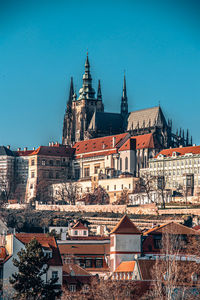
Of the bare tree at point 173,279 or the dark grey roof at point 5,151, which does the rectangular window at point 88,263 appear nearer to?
the bare tree at point 173,279

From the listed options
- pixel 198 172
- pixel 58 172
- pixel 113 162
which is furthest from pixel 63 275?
pixel 58 172

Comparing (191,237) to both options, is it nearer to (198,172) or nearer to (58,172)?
(198,172)

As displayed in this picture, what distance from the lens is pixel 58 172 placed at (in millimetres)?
184625

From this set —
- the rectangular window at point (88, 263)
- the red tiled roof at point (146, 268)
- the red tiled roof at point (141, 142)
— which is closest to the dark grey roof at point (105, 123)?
the red tiled roof at point (141, 142)

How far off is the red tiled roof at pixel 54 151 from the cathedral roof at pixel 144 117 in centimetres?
1434

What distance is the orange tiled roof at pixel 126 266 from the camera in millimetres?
75006

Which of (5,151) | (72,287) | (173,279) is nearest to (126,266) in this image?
(72,287)

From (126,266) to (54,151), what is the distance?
4360 inches

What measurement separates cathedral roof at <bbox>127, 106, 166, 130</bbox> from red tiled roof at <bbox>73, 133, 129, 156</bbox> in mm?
8705

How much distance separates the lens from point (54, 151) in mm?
186500

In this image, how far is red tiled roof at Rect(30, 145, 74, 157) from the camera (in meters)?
185

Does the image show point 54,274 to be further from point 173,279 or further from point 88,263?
point 88,263

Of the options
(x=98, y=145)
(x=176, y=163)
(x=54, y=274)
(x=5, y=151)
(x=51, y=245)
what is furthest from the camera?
(x=5, y=151)

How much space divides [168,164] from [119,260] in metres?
75.9
